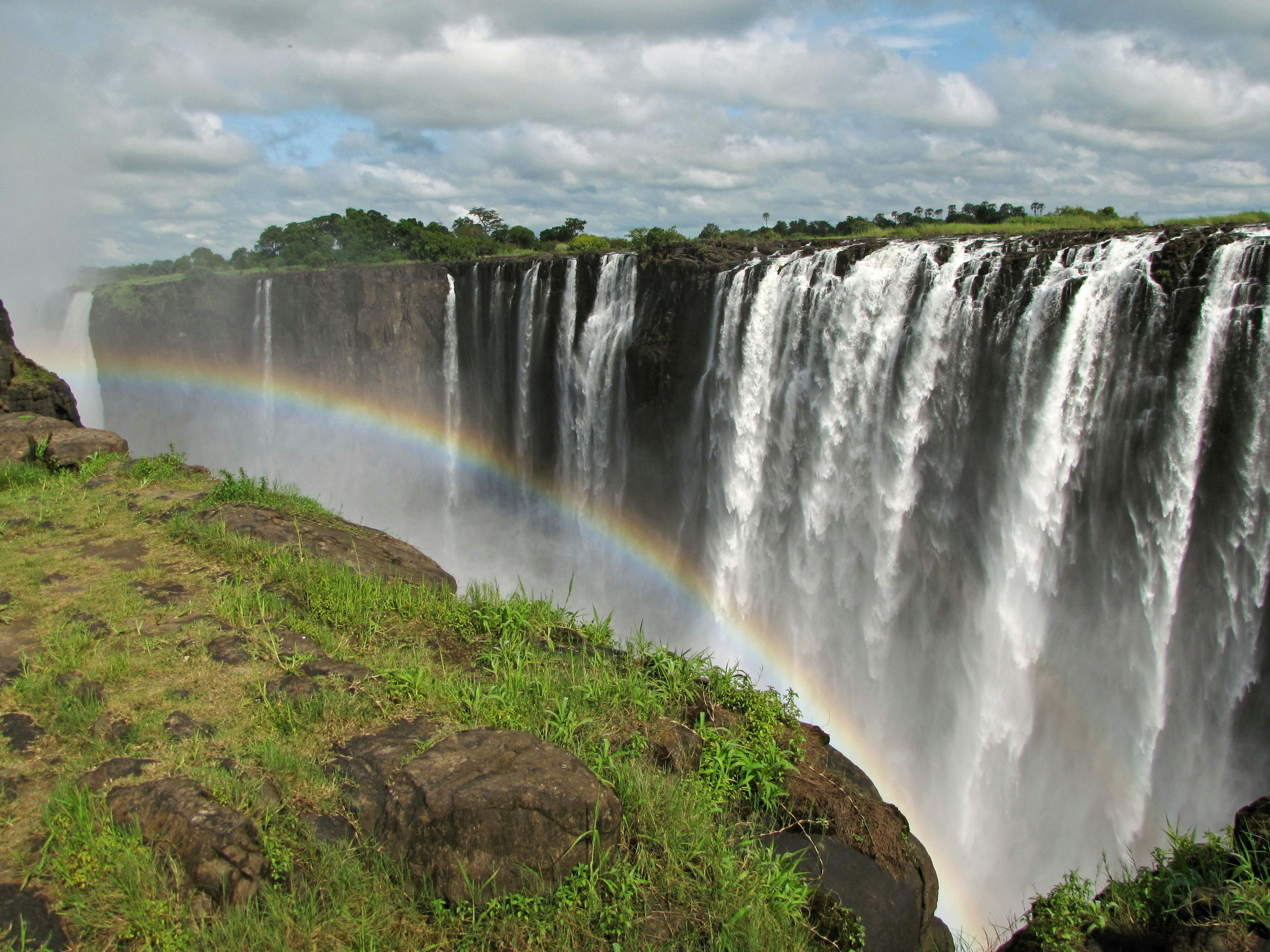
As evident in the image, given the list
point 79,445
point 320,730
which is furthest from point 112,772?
point 79,445

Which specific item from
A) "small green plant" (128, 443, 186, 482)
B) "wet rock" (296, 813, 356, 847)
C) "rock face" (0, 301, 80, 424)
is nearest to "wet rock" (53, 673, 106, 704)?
"wet rock" (296, 813, 356, 847)

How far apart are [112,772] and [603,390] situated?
48.2 ft

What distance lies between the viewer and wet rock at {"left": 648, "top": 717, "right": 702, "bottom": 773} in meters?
3.99

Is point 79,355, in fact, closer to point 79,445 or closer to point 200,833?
point 79,445

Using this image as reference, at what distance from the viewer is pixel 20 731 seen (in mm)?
3670

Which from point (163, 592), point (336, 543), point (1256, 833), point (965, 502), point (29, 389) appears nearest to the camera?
point (1256, 833)

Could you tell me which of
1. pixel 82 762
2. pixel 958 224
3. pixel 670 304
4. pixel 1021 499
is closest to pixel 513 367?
pixel 670 304

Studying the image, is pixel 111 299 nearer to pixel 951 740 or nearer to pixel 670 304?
pixel 670 304

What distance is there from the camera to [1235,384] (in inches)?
321

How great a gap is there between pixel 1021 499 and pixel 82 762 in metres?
9.81

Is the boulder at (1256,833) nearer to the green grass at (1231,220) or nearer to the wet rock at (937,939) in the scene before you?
the wet rock at (937,939)

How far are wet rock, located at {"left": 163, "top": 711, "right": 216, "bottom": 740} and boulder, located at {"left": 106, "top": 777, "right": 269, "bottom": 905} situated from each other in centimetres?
46

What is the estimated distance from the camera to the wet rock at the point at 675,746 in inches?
157

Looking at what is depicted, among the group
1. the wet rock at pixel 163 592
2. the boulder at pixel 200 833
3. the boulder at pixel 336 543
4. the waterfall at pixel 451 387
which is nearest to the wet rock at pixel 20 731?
the boulder at pixel 200 833
